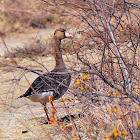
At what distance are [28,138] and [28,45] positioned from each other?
23.5 ft

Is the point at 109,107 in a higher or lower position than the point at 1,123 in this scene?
higher

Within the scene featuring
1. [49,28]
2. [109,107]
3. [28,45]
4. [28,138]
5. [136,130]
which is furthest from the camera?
[49,28]

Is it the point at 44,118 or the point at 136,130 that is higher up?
the point at 136,130

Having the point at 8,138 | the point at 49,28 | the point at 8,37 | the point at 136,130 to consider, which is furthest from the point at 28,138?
the point at 49,28

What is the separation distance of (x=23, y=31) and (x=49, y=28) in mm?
1397

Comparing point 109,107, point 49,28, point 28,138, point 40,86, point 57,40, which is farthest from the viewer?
point 49,28

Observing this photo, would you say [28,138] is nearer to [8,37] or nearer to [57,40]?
[57,40]

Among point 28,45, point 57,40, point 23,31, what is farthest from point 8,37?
point 57,40

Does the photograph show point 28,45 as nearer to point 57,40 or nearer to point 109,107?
point 57,40

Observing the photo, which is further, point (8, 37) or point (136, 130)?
point (8, 37)

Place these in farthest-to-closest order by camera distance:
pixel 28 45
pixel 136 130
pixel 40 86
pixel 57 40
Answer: pixel 28 45 < pixel 57 40 < pixel 40 86 < pixel 136 130

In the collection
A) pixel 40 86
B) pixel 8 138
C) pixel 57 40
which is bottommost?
pixel 8 138

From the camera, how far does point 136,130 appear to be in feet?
9.75

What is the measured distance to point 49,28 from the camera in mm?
15617
